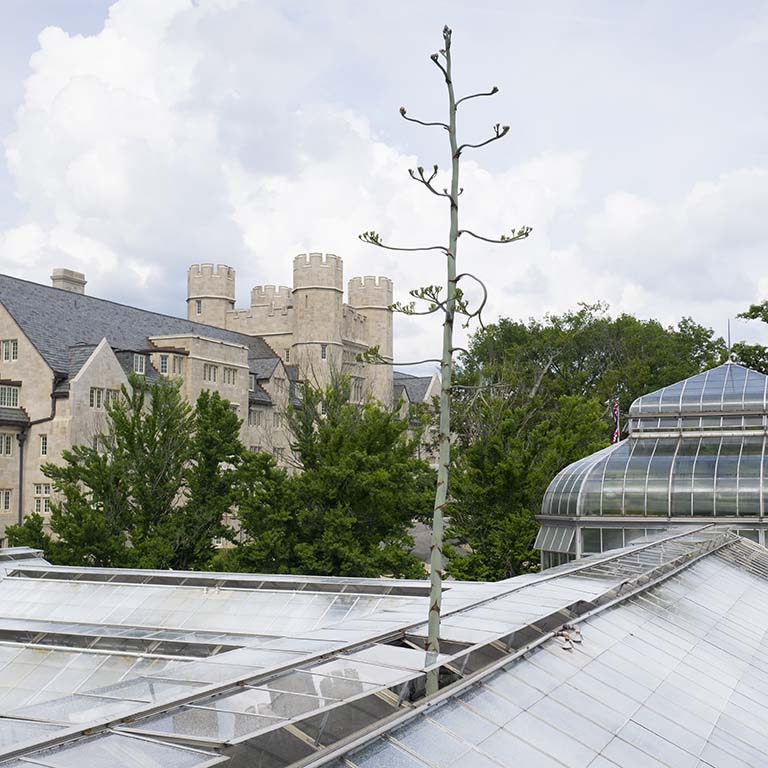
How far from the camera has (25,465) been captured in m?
47.1

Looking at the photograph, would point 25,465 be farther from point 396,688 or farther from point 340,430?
point 396,688

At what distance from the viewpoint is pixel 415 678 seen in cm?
860

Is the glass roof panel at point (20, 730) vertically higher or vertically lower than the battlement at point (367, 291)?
lower

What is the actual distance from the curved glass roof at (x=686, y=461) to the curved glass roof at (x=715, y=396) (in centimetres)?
3

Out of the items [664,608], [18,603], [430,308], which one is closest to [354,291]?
[18,603]

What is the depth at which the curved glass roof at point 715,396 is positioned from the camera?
32.8 metres

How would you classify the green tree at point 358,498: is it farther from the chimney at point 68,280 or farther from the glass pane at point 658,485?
the chimney at point 68,280

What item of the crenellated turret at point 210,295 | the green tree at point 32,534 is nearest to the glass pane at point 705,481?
the green tree at point 32,534

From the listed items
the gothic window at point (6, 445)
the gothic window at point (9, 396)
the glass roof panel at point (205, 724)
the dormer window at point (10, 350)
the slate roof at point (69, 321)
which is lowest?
the glass roof panel at point (205, 724)

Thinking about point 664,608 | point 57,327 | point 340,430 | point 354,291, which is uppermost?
point 354,291

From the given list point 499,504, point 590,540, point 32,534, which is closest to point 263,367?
point 499,504

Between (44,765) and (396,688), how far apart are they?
3251mm

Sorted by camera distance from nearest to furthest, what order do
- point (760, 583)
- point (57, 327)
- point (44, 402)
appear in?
point (760, 583) → point (44, 402) → point (57, 327)

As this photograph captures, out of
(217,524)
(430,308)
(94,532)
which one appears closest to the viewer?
(430,308)
